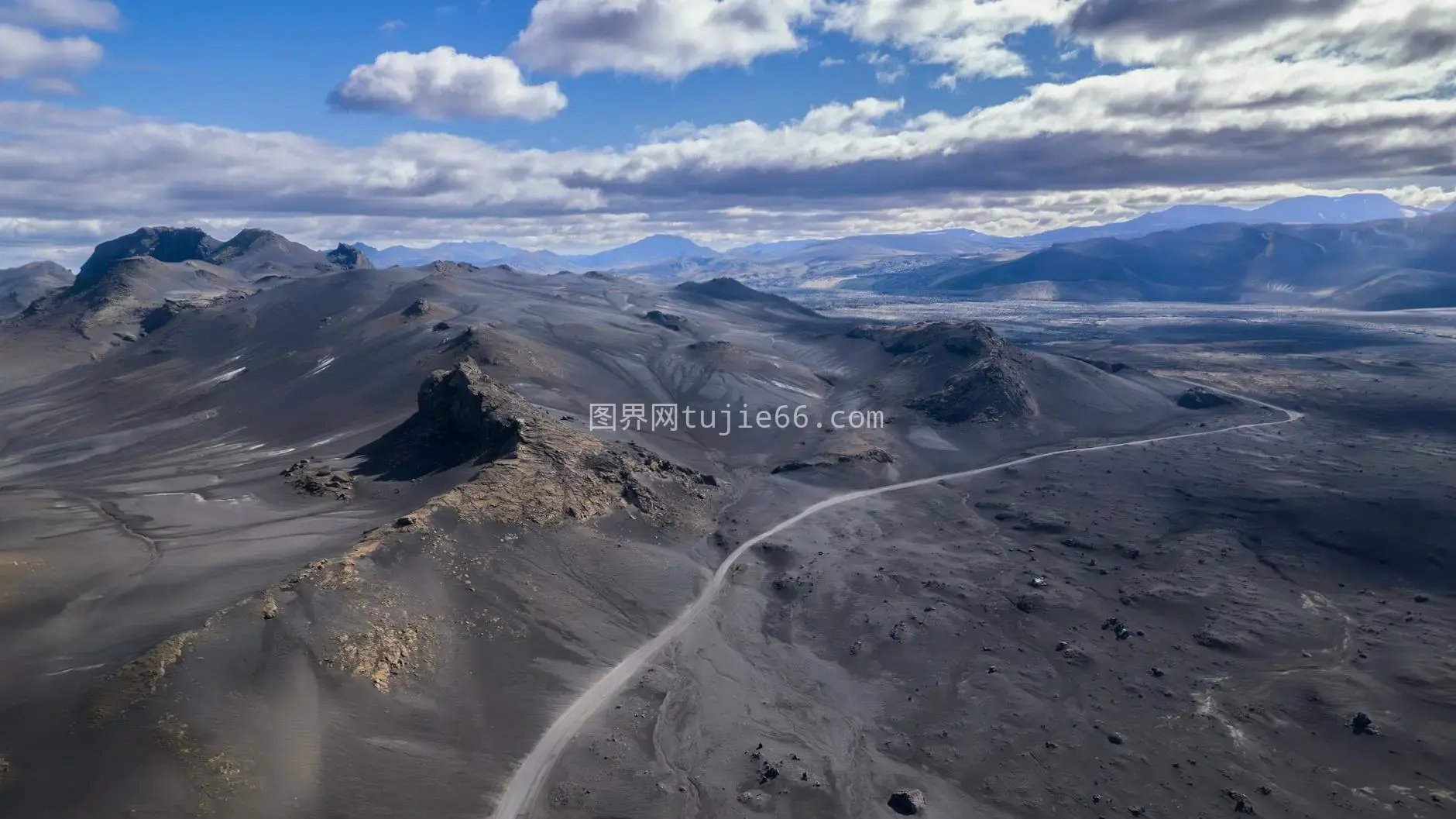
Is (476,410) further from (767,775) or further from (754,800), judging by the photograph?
(754,800)

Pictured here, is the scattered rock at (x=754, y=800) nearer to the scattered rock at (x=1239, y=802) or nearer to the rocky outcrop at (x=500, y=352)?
the scattered rock at (x=1239, y=802)

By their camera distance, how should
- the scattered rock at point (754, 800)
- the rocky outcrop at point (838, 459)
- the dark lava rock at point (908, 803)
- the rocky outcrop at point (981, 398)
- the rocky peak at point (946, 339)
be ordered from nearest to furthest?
1. the dark lava rock at point (908, 803)
2. the scattered rock at point (754, 800)
3. the rocky outcrop at point (838, 459)
4. the rocky outcrop at point (981, 398)
5. the rocky peak at point (946, 339)

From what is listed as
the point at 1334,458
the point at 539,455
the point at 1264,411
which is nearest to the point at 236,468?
the point at 539,455

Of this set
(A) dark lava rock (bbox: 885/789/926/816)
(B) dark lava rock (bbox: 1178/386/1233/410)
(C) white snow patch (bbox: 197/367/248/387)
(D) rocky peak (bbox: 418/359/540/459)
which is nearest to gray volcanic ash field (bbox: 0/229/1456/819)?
(A) dark lava rock (bbox: 885/789/926/816)

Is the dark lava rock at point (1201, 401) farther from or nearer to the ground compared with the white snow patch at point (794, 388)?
nearer to the ground

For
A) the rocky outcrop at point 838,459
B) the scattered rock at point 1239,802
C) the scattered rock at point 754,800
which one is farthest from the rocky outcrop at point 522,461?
the scattered rock at point 1239,802

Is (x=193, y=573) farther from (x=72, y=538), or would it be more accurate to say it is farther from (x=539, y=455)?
(x=539, y=455)
